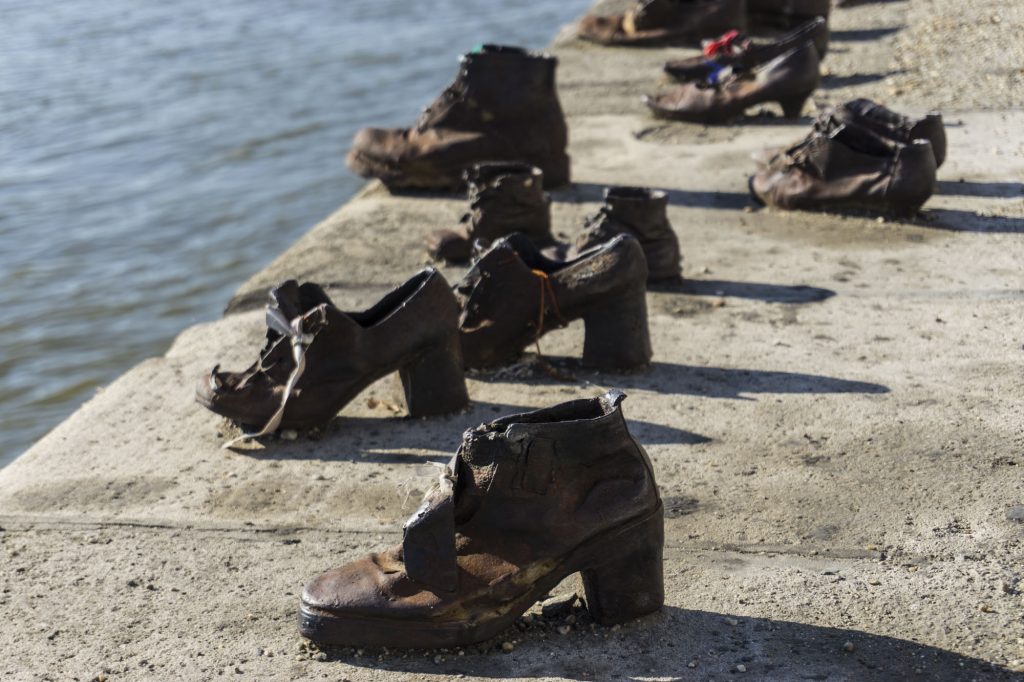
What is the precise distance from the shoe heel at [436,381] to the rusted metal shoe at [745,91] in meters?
3.74

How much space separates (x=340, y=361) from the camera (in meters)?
3.96

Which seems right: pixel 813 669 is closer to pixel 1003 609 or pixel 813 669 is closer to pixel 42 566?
pixel 1003 609

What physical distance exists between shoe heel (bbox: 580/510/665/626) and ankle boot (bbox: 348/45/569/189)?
3.85 metres

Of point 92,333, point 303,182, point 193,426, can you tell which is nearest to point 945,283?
point 193,426

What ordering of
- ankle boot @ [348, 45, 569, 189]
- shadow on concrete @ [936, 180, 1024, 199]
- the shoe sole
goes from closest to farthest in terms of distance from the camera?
the shoe sole → shadow on concrete @ [936, 180, 1024, 199] → ankle boot @ [348, 45, 569, 189]

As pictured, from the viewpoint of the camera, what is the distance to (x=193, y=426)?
423 cm

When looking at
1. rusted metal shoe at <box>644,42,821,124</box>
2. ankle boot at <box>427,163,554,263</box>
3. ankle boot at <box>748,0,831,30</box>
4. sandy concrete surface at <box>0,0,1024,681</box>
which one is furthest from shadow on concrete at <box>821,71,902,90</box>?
ankle boot at <box>427,163,554,263</box>

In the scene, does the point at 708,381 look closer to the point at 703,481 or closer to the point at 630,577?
the point at 703,481

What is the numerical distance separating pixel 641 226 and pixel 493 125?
172cm

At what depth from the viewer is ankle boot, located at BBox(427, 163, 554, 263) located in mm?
5477

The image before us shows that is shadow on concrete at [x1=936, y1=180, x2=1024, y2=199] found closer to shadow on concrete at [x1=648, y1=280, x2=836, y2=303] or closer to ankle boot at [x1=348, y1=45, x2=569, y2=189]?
shadow on concrete at [x1=648, y1=280, x2=836, y2=303]

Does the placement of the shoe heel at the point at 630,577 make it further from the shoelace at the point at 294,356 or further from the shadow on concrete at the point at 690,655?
the shoelace at the point at 294,356

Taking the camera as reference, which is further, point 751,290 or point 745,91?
point 745,91

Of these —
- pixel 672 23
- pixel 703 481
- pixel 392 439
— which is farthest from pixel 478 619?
pixel 672 23
